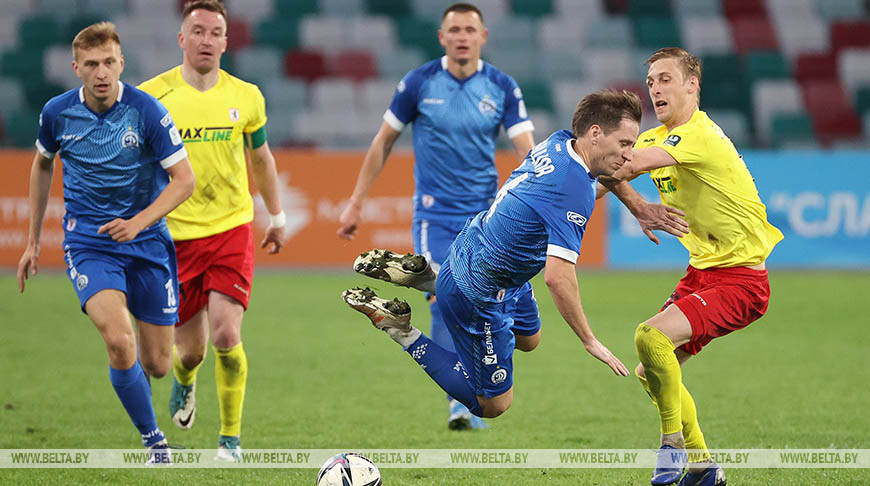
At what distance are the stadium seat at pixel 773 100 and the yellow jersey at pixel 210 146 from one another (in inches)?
633

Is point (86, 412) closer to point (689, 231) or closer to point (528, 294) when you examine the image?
point (528, 294)

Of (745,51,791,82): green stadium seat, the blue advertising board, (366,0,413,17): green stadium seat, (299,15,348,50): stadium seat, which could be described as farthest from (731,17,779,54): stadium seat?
(299,15,348,50): stadium seat

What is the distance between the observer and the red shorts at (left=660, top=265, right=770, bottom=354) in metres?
5.52

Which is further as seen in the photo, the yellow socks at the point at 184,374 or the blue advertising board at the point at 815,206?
the blue advertising board at the point at 815,206

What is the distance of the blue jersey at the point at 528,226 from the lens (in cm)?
499

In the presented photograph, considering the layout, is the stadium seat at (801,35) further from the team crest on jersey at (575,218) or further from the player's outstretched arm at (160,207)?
the team crest on jersey at (575,218)

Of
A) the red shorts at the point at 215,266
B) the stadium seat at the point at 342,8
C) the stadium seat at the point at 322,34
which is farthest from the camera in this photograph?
the stadium seat at the point at 342,8

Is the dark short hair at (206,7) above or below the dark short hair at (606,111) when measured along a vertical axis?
below

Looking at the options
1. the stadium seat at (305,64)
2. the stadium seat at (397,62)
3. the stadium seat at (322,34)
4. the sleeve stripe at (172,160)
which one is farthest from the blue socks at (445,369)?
the stadium seat at (322,34)

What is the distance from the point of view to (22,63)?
20.9 metres

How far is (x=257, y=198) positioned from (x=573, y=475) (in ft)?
33.5

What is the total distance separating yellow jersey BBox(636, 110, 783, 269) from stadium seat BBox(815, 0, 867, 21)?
762 inches

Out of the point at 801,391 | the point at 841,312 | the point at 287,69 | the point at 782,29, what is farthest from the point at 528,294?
the point at 782,29

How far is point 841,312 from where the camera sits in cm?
1259
